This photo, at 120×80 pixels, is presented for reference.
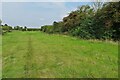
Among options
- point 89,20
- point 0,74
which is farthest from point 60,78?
point 89,20

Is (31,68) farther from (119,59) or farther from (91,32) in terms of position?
(91,32)

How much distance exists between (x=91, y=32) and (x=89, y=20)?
147cm

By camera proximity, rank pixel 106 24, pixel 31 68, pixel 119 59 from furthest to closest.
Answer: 1. pixel 106 24
2. pixel 119 59
3. pixel 31 68

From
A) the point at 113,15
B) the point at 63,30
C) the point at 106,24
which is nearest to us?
the point at 113,15

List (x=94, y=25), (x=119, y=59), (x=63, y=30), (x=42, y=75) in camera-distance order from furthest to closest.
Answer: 1. (x=63, y=30)
2. (x=94, y=25)
3. (x=119, y=59)
4. (x=42, y=75)

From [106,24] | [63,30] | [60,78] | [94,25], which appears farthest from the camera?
[63,30]

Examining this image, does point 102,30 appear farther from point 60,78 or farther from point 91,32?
point 60,78

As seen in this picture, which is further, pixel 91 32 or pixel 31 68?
pixel 91 32

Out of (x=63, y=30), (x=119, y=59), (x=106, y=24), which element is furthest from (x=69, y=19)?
(x=119, y=59)

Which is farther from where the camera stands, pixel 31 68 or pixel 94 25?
pixel 94 25

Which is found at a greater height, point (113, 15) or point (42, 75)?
point (113, 15)

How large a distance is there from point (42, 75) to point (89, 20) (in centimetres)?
2158

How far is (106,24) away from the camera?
2586 centimetres

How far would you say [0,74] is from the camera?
27.9ft
